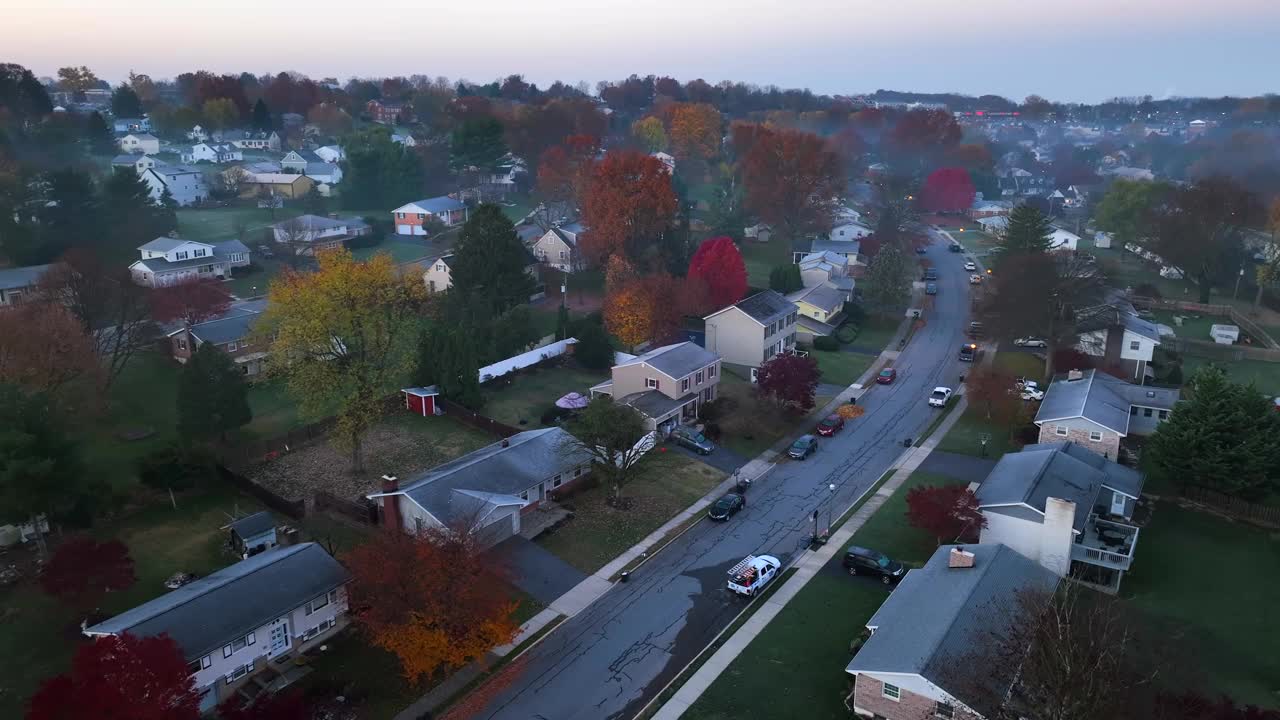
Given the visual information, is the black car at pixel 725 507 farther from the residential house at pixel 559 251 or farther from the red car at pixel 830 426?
the residential house at pixel 559 251

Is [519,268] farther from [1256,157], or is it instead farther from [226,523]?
[1256,157]

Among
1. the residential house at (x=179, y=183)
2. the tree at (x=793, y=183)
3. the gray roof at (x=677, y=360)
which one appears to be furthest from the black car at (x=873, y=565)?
the residential house at (x=179, y=183)

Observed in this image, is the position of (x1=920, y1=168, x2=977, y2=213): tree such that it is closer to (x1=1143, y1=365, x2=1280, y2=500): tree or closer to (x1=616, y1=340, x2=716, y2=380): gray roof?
(x1=616, y1=340, x2=716, y2=380): gray roof

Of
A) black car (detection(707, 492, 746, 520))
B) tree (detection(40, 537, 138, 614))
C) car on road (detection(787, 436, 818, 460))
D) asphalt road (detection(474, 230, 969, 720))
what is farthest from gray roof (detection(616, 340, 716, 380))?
tree (detection(40, 537, 138, 614))

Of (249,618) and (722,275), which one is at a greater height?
(722,275)

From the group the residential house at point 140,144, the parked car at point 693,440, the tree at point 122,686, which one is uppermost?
the residential house at point 140,144

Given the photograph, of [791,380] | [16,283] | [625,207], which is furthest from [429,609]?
[16,283]

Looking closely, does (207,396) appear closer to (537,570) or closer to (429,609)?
(537,570)
